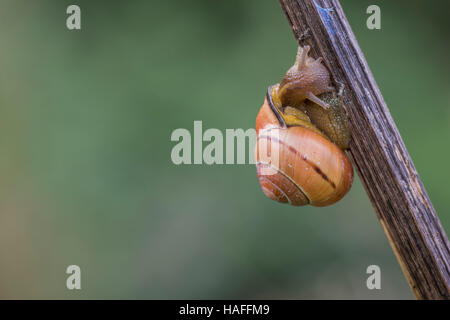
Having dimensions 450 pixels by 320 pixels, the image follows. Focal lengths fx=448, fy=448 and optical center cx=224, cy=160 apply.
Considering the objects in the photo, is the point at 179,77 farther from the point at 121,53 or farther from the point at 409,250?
the point at 409,250

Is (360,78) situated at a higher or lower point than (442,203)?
lower

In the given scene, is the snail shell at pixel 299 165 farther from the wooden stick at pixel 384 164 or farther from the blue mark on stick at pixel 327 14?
the blue mark on stick at pixel 327 14

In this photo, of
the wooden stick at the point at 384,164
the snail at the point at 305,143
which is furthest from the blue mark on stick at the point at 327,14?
the snail at the point at 305,143

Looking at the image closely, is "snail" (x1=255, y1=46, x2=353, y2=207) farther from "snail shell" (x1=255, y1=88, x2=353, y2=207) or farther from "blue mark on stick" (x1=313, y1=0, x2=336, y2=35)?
"blue mark on stick" (x1=313, y1=0, x2=336, y2=35)

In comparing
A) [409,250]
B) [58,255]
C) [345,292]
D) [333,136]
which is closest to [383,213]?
[409,250]

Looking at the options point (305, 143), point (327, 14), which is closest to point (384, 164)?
point (305, 143)

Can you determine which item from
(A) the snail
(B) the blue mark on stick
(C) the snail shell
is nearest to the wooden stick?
(B) the blue mark on stick

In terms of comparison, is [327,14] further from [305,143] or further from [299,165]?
[299,165]
